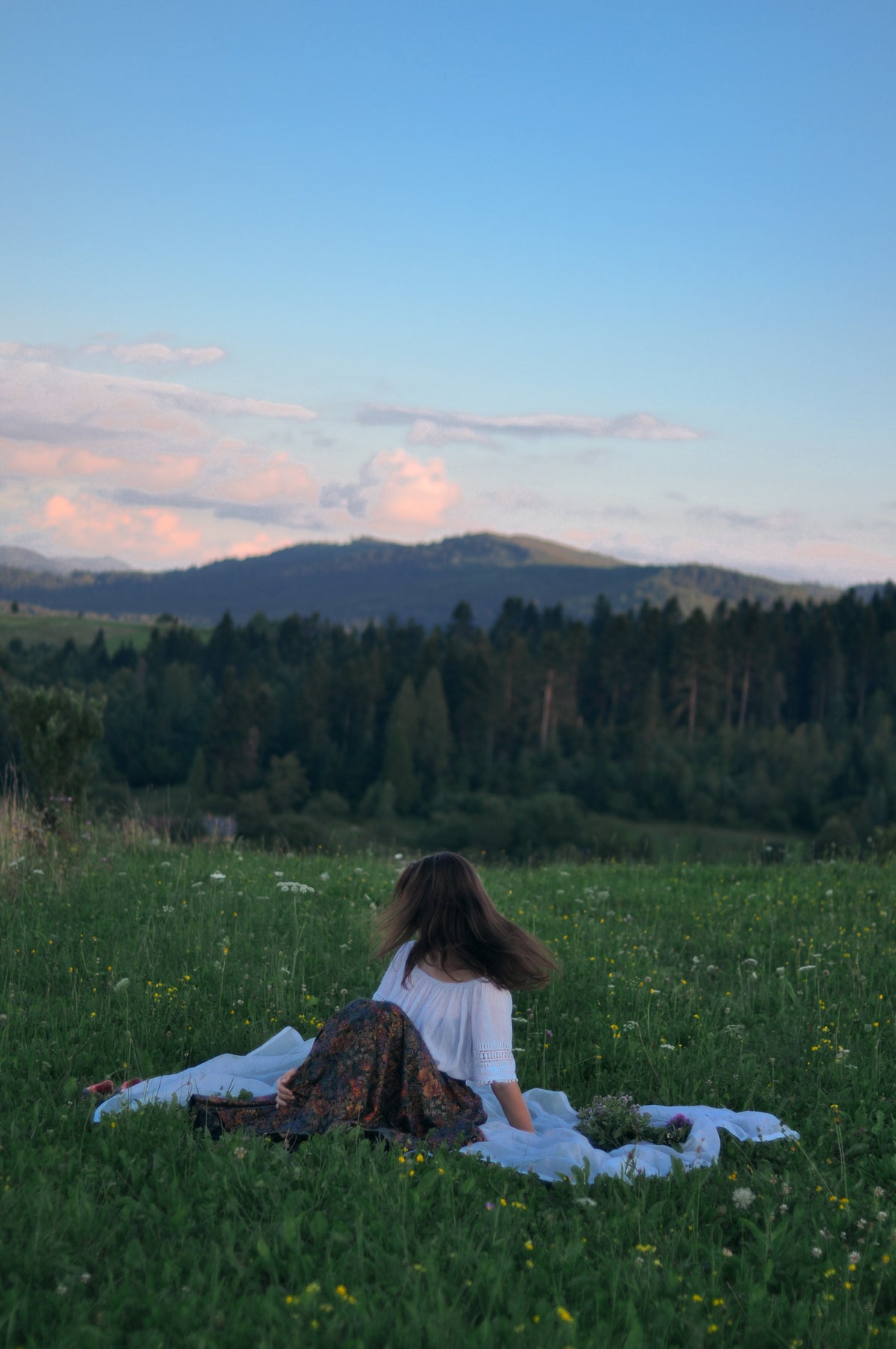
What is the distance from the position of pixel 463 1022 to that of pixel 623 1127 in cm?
100

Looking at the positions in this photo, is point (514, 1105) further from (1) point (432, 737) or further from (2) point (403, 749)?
(1) point (432, 737)

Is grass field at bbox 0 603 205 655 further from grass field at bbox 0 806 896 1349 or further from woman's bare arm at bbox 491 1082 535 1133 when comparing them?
woman's bare arm at bbox 491 1082 535 1133

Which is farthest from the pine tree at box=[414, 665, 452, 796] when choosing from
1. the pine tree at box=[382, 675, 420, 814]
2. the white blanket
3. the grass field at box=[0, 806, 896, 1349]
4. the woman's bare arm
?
the woman's bare arm

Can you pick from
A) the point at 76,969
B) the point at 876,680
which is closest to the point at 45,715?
the point at 76,969

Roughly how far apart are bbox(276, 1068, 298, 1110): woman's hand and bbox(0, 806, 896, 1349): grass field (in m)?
0.42

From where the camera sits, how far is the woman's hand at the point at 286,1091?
5.14m

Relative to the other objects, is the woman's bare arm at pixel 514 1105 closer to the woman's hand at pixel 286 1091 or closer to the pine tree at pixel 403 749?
the woman's hand at pixel 286 1091

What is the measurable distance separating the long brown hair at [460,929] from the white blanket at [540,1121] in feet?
2.59

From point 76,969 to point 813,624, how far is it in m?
104

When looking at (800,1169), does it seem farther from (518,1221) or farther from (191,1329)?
(191,1329)

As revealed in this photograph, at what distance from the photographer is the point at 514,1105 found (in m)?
5.32

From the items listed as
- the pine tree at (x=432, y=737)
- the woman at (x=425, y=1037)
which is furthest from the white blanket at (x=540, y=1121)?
the pine tree at (x=432, y=737)

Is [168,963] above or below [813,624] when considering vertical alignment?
below

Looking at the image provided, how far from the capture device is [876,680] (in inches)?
3939
